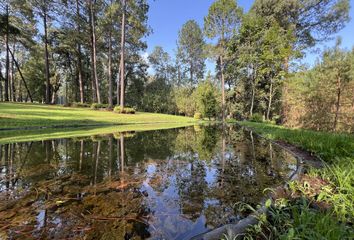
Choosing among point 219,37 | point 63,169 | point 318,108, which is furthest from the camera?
point 219,37

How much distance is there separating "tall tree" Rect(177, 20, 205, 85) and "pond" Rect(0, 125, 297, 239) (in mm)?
32752

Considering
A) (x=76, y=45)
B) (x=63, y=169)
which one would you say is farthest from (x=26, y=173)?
(x=76, y=45)

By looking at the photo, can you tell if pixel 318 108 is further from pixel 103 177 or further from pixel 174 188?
pixel 103 177

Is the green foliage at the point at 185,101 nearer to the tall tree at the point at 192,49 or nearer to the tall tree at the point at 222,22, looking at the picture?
the tall tree at the point at 192,49

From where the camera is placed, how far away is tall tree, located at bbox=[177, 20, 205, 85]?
36.4 m

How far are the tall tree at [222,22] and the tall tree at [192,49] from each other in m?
13.0

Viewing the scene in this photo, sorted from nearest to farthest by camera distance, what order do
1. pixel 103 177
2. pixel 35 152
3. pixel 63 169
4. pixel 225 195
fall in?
pixel 225 195, pixel 103 177, pixel 63 169, pixel 35 152

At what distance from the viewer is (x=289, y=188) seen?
2.81 meters

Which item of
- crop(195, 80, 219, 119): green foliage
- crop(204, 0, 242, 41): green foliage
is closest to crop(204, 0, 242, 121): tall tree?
crop(204, 0, 242, 41): green foliage

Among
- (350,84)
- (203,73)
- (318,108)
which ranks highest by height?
(203,73)

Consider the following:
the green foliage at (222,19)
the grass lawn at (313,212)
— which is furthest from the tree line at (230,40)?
the grass lawn at (313,212)

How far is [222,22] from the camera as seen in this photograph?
22.1m

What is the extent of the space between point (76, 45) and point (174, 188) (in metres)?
29.3

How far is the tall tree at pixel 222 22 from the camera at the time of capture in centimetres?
2114
